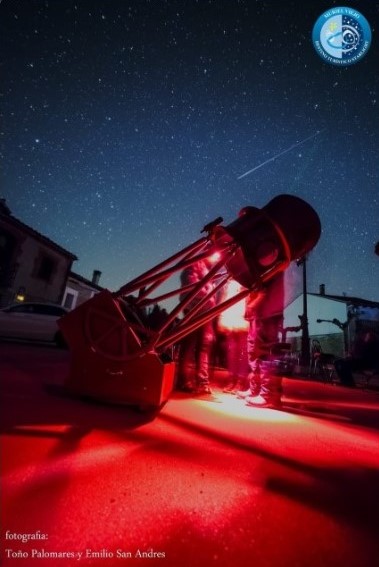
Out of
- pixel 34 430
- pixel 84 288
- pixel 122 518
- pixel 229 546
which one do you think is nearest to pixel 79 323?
pixel 34 430

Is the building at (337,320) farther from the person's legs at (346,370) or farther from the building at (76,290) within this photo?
the building at (76,290)

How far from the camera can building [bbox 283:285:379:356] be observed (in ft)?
82.5

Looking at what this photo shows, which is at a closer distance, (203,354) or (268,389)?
(268,389)

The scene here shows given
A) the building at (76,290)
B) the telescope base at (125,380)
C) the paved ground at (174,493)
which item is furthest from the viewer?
the building at (76,290)

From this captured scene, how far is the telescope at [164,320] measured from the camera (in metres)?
2.30

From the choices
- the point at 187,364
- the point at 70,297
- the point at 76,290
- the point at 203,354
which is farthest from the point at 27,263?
the point at 203,354

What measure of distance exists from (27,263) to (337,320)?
27.9 metres

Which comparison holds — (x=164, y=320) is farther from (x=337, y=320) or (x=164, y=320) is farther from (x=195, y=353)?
(x=337, y=320)

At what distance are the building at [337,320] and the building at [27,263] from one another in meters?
19.6

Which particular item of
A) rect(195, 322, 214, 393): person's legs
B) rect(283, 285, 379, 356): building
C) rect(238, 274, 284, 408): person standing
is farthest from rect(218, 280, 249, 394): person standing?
rect(283, 285, 379, 356): building

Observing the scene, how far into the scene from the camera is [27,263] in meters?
18.1

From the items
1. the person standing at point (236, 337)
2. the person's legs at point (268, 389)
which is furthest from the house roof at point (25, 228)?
the person's legs at point (268, 389)

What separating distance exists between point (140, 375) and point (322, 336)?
3114 centimetres

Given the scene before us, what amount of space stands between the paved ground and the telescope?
272 millimetres
